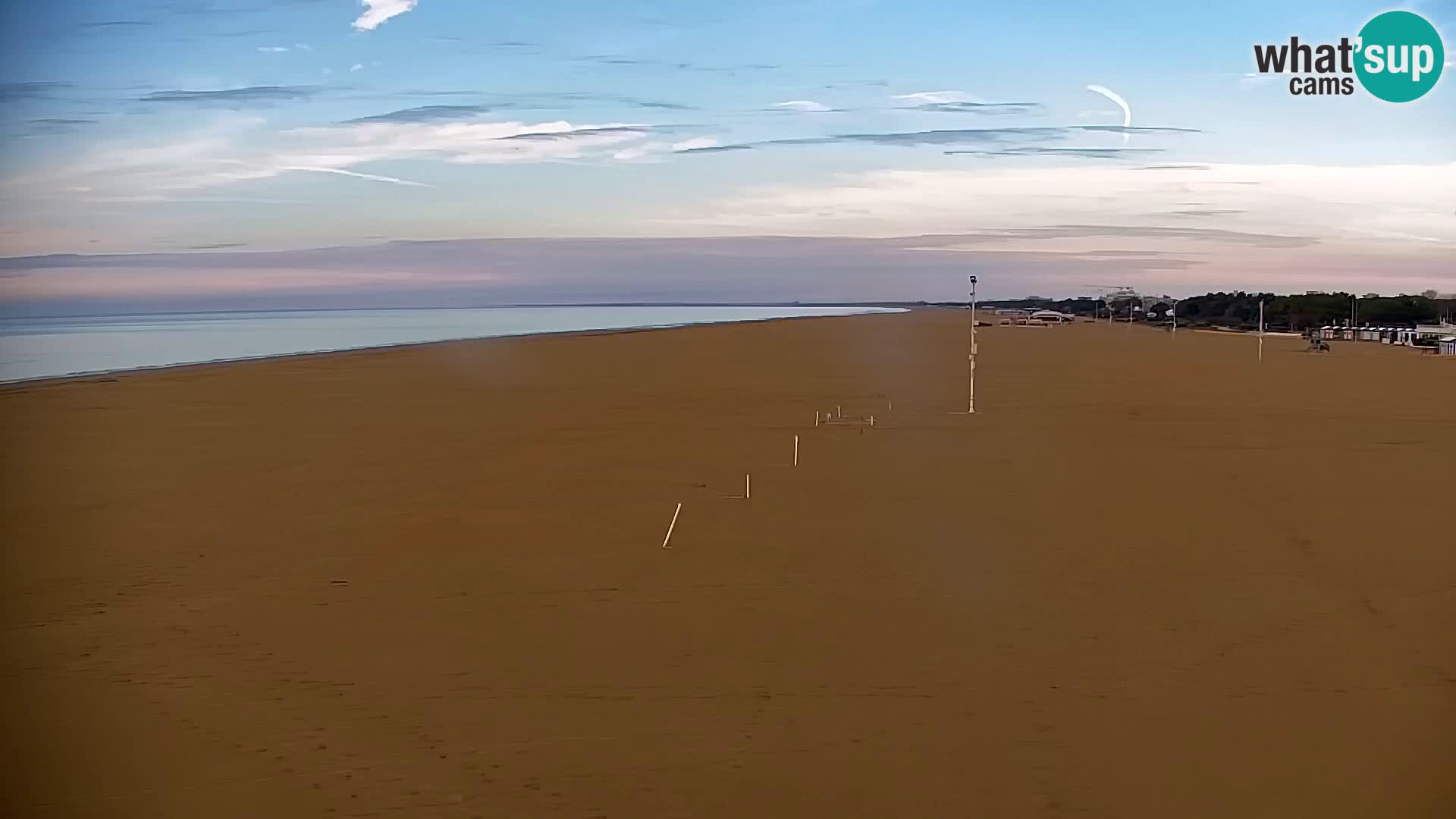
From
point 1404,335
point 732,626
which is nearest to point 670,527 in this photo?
point 732,626

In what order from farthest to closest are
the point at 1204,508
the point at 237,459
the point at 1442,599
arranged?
the point at 237,459, the point at 1204,508, the point at 1442,599

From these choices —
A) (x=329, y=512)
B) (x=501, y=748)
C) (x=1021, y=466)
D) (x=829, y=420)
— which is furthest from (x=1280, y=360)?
(x=501, y=748)

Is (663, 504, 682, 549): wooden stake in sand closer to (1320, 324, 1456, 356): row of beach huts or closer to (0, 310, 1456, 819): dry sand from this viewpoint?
(0, 310, 1456, 819): dry sand

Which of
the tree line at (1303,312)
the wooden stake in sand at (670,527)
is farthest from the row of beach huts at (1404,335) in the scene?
the wooden stake in sand at (670,527)

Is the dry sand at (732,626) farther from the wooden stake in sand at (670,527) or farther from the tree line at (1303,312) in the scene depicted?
the tree line at (1303,312)

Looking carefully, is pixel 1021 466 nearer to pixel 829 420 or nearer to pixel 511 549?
pixel 829 420

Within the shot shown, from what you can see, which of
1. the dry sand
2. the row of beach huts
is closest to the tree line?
the row of beach huts
